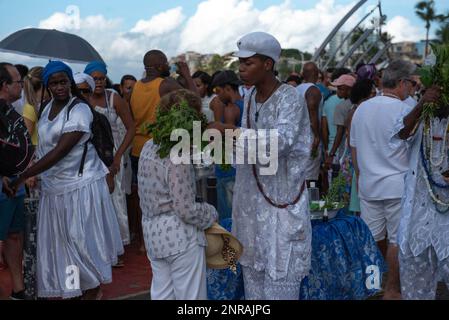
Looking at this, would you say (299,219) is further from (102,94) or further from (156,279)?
(102,94)

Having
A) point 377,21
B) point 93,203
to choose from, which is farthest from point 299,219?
point 377,21

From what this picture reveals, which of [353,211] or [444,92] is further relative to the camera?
[353,211]

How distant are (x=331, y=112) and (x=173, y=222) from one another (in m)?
5.83

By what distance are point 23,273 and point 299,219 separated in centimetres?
297

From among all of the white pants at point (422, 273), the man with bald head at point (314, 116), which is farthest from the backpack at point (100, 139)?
the man with bald head at point (314, 116)

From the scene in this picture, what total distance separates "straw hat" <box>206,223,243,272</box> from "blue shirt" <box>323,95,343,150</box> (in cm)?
534

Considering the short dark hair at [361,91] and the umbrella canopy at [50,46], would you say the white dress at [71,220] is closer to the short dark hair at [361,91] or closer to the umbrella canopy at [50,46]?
the umbrella canopy at [50,46]

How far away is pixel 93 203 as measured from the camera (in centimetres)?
570

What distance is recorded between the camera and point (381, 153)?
6027mm

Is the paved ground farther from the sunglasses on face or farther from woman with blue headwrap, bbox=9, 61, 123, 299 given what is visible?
the sunglasses on face

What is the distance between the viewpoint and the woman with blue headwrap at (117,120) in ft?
23.4

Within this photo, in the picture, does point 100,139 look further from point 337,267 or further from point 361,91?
point 361,91

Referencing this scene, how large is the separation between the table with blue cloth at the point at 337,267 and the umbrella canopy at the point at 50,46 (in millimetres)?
3658

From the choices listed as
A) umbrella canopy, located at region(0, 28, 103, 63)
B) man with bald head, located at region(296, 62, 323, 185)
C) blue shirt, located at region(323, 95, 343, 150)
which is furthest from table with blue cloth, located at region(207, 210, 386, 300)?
blue shirt, located at region(323, 95, 343, 150)
